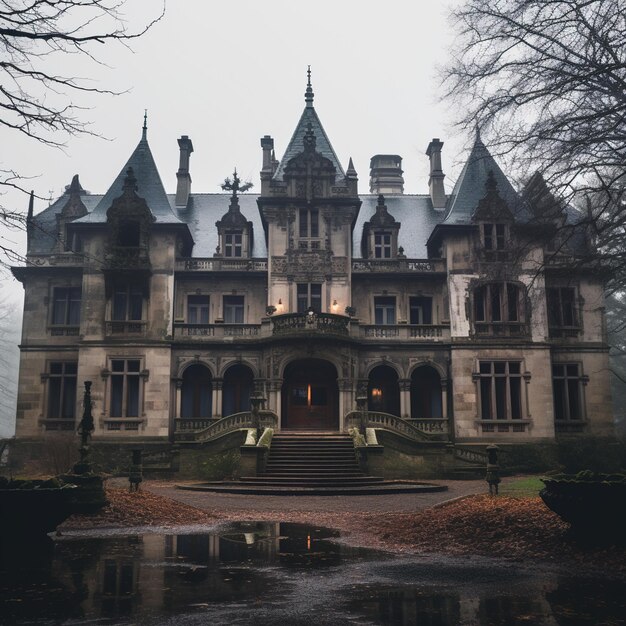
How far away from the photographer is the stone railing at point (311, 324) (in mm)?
32219

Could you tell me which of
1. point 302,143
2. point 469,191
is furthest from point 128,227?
point 469,191

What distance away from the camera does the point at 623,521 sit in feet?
29.8

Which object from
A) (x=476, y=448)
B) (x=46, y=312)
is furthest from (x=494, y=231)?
(x=46, y=312)

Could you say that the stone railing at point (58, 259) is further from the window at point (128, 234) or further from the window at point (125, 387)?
the window at point (125, 387)

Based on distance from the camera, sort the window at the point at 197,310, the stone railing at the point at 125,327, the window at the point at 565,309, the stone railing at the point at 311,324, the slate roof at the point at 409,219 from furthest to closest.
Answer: the slate roof at the point at 409,219, the window at the point at 197,310, the window at the point at 565,309, the stone railing at the point at 125,327, the stone railing at the point at 311,324

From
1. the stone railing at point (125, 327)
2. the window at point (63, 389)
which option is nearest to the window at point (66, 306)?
the window at point (63, 389)

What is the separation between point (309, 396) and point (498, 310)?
10.6 m

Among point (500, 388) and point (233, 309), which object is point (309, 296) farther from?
point (500, 388)

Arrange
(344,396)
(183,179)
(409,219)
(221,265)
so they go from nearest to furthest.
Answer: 1. (344,396)
2. (221,265)
3. (409,219)
4. (183,179)

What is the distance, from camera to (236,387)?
35.7 metres

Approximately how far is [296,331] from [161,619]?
26120 mm

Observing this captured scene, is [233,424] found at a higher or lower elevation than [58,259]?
lower

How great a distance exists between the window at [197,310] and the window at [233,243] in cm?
284

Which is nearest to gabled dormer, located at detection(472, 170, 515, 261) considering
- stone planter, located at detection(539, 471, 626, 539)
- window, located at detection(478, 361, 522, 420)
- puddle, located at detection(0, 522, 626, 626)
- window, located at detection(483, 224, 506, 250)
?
window, located at detection(483, 224, 506, 250)
